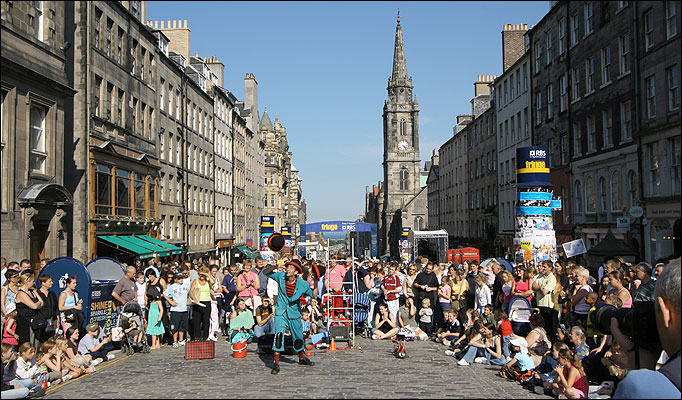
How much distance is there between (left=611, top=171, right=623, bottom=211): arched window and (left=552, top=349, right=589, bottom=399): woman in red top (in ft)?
69.8

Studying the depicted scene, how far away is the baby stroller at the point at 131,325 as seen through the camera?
14.3 m

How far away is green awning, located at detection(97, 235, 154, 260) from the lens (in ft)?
86.1

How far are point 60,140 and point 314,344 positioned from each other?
12.9m

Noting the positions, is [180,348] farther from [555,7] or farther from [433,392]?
[555,7]

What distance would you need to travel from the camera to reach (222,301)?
18.0 m

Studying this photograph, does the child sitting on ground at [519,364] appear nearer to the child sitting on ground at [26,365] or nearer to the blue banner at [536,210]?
the child sitting on ground at [26,365]

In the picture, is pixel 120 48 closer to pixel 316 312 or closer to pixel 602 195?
pixel 316 312

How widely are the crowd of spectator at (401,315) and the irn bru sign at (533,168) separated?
12.4 ft

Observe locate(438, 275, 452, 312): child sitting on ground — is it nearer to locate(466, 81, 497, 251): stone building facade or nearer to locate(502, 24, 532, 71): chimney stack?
locate(466, 81, 497, 251): stone building facade

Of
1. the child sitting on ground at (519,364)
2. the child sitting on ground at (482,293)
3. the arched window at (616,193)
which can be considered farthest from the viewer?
the arched window at (616,193)

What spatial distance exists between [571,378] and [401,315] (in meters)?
7.36

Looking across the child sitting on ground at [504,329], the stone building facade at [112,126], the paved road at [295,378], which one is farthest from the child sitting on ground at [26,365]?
the stone building facade at [112,126]

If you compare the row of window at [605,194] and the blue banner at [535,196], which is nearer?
the blue banner at [535,196]

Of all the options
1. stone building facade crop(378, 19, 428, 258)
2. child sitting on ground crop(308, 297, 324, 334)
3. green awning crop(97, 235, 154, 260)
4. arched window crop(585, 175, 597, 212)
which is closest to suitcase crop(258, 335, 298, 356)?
child sitting on ground crop(308, 297, 324, 334)
